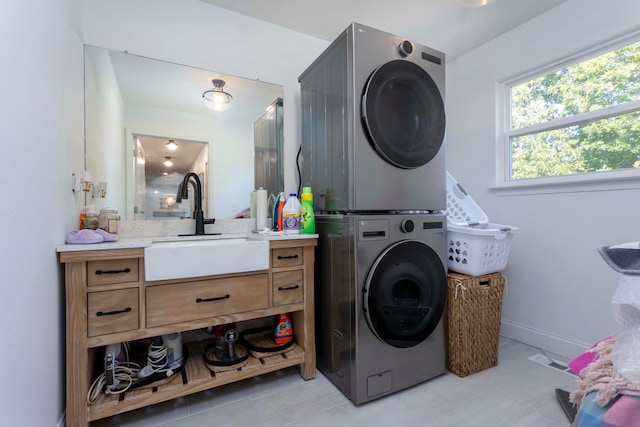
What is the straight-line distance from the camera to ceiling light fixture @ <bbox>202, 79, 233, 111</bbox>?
1.96 metres

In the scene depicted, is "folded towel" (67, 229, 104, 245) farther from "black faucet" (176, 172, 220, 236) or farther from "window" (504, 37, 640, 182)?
"window" (504, 37, 640, 182)

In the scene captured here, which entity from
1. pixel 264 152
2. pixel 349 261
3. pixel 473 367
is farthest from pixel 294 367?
pixel 264 152

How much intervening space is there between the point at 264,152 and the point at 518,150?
2.02m

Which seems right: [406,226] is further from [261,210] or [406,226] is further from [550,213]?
[550,213]

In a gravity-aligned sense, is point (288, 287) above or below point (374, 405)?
above

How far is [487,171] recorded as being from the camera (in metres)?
2.46

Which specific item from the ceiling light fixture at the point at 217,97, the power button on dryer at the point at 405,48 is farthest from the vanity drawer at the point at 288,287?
the power button on dryer at the point at 405,48

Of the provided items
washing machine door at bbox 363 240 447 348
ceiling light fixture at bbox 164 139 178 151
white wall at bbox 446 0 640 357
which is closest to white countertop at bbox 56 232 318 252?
washing machine door at bbox 363 240 447 348

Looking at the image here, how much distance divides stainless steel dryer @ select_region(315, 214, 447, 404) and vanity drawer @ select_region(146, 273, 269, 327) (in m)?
0.42

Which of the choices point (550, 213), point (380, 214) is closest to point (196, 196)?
point (380, 214)

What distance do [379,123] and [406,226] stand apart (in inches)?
22.7

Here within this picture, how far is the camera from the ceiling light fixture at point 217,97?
196 cm

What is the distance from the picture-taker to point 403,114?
1605mm

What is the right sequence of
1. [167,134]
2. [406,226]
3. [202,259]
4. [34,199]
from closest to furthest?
Answer: [34,199], [202,259], [406,226], [167,134]
